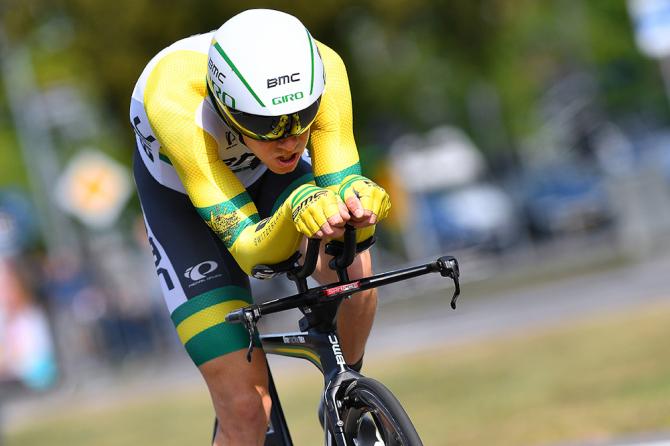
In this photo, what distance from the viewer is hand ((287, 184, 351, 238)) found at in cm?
462

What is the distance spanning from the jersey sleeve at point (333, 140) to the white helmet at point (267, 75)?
→ 12.3 inches

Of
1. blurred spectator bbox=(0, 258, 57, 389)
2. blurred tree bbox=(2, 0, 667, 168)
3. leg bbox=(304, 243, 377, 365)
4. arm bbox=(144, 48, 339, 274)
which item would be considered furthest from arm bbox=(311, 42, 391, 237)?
blurred tree bbox=(2, 0, 667, 168)

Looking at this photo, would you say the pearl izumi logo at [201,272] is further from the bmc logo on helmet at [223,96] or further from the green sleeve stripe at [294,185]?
the bmc logo on helmet at [223,96]

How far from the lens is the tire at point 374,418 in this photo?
4730 mm

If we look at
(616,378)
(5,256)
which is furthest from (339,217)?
(5,256)

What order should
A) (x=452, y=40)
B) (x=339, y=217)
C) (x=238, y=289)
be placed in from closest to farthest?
(x=339, y=217)
(x=238, y=289)
(x=452, y=40)

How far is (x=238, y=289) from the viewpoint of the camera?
5715mm

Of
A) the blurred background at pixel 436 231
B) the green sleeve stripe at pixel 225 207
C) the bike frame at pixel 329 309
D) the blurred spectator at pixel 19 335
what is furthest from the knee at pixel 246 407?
the blurred spectator at pixel 19 335

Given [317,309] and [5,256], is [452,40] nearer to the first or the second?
[5,256]

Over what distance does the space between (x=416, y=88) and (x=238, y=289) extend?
34714mm

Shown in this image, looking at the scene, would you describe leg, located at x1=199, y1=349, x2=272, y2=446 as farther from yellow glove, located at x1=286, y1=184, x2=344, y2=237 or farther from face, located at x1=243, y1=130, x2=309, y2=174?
yellow glove, located at x1=286, y1=184, x2=344, y2=237

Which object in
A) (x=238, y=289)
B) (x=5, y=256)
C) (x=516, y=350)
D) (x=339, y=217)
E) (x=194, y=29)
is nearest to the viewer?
(x=339, y=217)

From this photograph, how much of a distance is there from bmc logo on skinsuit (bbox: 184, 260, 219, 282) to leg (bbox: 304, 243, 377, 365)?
46cm

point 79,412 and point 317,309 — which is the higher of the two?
point 317,309
